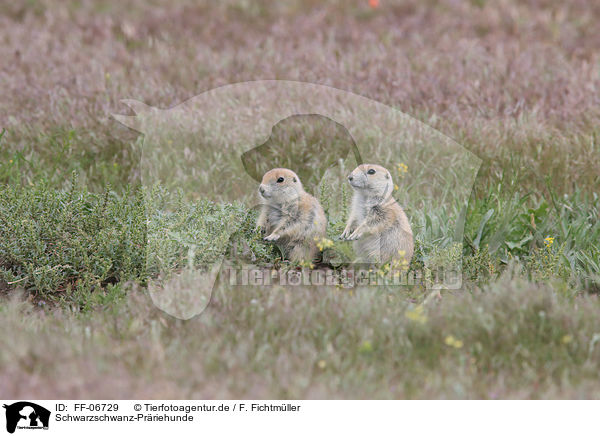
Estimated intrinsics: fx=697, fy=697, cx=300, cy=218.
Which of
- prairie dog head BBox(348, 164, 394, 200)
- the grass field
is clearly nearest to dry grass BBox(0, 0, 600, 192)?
the grass field

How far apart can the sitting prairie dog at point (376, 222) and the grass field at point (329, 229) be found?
1.04 feet

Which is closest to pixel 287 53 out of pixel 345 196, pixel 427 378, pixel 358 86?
pixel 358 86

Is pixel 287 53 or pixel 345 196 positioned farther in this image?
pixel 287 53

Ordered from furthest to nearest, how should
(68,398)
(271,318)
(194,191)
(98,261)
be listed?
(194,191) < (98,261) < (271,318) < (68,398)

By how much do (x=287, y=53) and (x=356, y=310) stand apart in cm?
651

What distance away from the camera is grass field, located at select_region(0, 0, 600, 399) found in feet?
13.1

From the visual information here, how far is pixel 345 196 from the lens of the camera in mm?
5547

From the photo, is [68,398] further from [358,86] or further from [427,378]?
[358,86]

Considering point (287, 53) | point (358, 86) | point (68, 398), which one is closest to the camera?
point (68, 398)

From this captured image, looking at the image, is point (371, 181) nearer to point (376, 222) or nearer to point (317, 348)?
point (376, 222)

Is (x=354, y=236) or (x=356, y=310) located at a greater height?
(x=354, y=236)

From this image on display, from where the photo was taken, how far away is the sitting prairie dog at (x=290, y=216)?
16.1 ft

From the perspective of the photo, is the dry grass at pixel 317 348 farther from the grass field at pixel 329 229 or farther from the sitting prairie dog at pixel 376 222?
the sitting prairie dog at pixel 376 222

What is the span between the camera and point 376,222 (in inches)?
196
